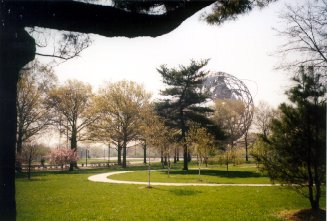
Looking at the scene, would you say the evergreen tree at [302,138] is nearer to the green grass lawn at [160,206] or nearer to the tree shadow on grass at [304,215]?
the tree shadow on grass at [304,215]

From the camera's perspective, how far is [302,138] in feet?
32.9

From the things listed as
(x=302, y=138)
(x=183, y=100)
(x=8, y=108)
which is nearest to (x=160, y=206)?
(x=302, y=138)

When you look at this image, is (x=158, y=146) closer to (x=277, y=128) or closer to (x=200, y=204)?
(x=200, y=204)

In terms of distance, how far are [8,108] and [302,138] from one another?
28.9ft

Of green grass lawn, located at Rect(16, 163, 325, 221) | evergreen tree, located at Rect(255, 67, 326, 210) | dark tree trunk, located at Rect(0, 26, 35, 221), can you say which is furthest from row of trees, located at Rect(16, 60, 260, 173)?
dark tree trunk, located at Rect(0, 26, 35, 221)

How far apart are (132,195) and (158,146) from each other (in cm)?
1184

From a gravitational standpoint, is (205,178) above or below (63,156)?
below

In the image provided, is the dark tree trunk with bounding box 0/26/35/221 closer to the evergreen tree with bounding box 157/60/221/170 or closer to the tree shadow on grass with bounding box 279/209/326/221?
the tree shadow on grass with bounding box 279/209/326/221

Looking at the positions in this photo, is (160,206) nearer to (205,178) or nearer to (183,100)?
(205,178)

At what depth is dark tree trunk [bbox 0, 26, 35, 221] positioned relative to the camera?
14.8 feet

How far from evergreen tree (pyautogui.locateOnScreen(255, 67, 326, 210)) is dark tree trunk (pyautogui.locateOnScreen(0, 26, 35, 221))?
849 centimetres

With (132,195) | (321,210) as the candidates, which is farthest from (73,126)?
(321,210)

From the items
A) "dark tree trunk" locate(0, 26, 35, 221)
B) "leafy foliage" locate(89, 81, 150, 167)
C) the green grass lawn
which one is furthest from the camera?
"leafy foliage" locate(89, 81, 150, 167)

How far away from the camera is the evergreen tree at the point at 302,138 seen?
9.85m
